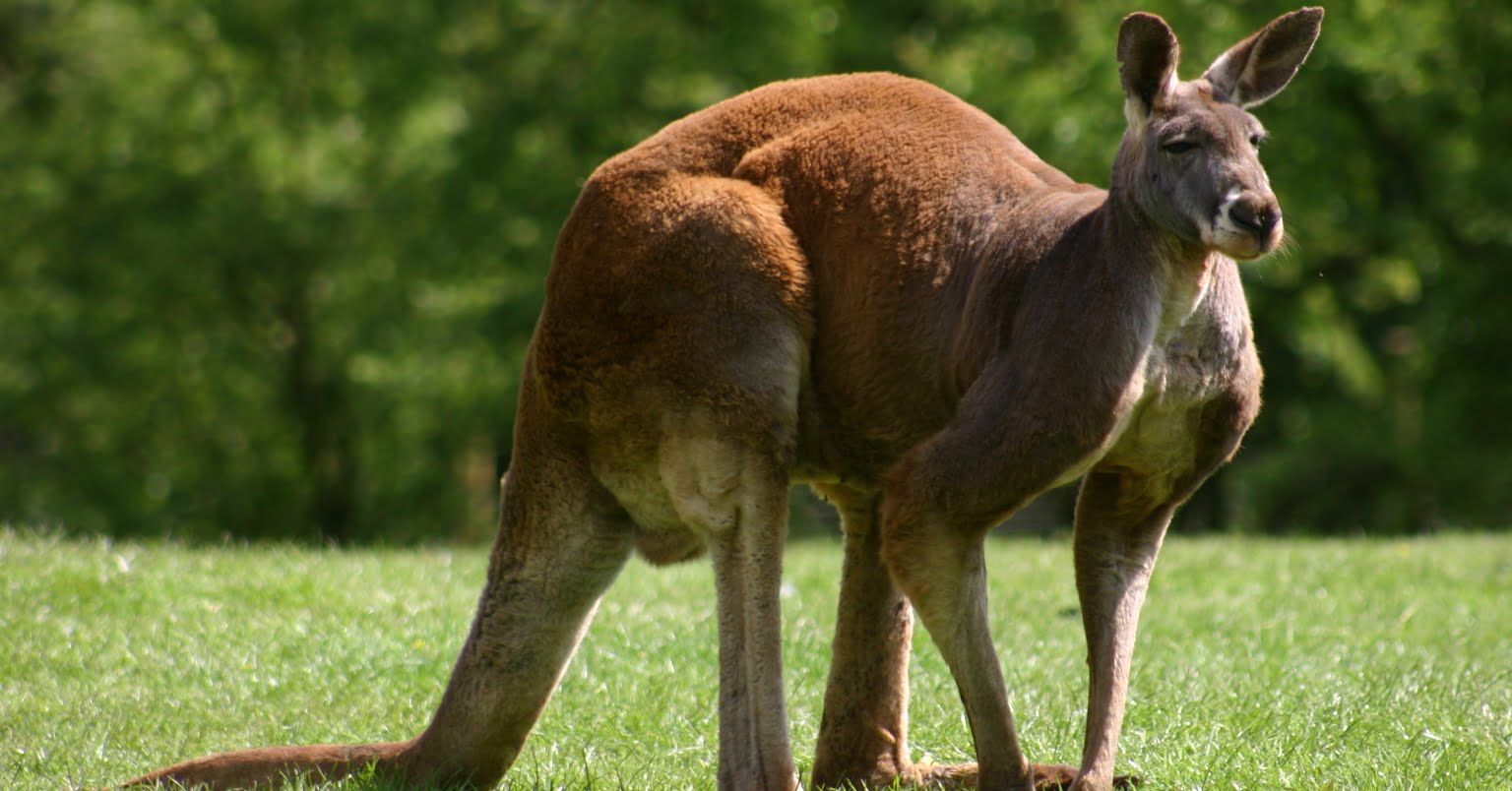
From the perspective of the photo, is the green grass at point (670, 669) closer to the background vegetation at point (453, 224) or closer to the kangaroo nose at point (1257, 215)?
the kangaroo nose at point (1257, 215)

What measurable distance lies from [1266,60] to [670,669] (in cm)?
346

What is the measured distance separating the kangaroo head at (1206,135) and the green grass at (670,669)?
Result: 67.2 inches

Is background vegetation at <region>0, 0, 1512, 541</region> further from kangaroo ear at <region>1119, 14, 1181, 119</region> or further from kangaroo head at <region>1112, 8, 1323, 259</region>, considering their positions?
kangaroo ear at <region>1119, 14, 1181, 119</region>

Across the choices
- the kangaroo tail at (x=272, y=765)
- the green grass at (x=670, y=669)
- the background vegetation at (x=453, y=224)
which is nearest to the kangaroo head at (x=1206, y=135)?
the green grass at (x=670, y=669)

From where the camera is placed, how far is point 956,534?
4.70 m

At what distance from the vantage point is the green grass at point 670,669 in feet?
19.1

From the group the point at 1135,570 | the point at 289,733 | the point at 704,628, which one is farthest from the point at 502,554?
the point at 704,628

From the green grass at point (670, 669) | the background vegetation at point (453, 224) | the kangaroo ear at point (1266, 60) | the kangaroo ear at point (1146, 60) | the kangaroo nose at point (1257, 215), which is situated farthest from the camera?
the background vegetation at point (453, 224)

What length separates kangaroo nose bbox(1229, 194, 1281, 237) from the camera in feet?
A: 14.1

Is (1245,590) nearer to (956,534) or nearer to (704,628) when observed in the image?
(704,628)

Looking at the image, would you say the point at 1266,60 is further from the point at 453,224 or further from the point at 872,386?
the point at 453,224

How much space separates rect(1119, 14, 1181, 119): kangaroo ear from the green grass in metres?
1.95

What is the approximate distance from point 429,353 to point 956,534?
18.0m

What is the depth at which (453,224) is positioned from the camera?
21125 mm
